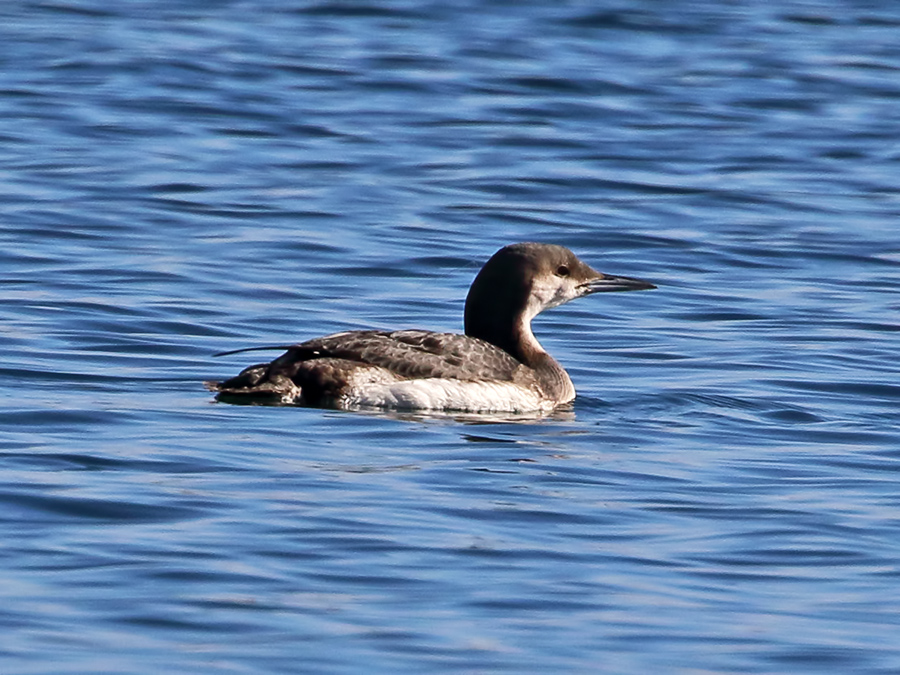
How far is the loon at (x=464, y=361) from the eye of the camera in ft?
29.2

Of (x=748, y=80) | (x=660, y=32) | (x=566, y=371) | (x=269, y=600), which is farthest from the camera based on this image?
(x=660, y=32)

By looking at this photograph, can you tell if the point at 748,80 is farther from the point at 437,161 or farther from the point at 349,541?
the point at 349,541

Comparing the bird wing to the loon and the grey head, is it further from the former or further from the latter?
the grey head

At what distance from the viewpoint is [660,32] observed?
23.8 metres

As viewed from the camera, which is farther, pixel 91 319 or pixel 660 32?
pixel 660 32

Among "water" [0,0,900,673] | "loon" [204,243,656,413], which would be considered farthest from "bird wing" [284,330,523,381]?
"water" [0,0,900,673]

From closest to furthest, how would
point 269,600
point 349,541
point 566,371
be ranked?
point 269,600 < point 349,541 < point 566,371

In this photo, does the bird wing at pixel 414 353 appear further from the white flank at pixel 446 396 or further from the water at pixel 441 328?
the water at pixel 441 328

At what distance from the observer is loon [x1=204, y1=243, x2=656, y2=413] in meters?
8.91

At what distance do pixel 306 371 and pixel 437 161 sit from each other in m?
7.80

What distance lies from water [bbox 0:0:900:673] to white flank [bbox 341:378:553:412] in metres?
0.20

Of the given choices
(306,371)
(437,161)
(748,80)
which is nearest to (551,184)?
(437,161)

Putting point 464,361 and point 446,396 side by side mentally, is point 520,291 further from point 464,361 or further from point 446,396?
point 446,396

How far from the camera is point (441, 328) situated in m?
11.3
